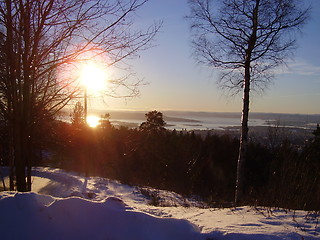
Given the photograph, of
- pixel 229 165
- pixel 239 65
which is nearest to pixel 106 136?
pixel 229 165

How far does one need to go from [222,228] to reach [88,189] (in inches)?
446

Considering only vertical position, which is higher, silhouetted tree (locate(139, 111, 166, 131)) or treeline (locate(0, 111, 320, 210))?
silhouetted tree (locate(139, 111, 166, 131))

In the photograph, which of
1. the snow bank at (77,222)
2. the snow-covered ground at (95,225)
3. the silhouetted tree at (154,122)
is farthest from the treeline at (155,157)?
the snow bank at (77,222)

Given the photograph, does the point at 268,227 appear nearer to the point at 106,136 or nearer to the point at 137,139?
the point at 137,139

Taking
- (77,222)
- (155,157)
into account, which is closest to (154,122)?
(155,157)

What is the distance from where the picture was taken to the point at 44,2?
12.3 ft

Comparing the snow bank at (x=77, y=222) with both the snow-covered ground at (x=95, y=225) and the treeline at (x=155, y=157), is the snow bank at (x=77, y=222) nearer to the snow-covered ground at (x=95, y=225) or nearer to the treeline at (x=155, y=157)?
the snow-covered ground at (x=95, y=225)

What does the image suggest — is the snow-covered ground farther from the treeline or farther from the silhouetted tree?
the silhouetted tree

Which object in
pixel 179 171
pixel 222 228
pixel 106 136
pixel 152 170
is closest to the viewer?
pixel 222 228

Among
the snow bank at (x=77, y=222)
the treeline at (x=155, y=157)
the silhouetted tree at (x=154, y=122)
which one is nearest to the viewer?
the snow bank at (x=77, y=222)

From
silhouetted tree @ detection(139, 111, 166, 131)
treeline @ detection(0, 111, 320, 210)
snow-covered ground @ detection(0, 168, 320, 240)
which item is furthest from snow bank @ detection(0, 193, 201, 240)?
silhouetted tree @ detection(139, 111, 166, 131)

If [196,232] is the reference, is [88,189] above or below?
below

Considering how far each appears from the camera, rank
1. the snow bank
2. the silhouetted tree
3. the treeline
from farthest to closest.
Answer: the silhouetted tree → the treeline → the snow bank

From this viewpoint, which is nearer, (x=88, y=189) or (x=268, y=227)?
(x=268, y=227)
